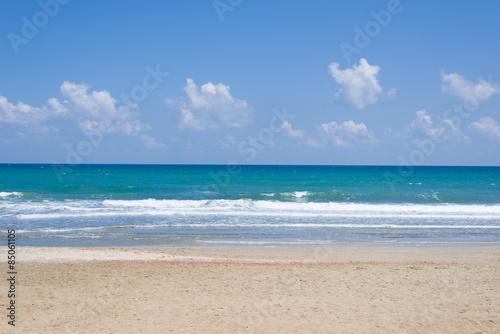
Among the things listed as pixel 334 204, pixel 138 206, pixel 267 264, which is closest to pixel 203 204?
pixel 138 206

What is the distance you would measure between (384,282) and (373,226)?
10.4 meters

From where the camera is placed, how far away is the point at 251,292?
8656 mm

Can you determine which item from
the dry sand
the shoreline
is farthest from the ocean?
the dry sand

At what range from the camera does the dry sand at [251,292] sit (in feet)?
22.7

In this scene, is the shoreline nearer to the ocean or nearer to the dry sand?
the dry sand

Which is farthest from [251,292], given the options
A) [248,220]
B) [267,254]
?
[248,220]

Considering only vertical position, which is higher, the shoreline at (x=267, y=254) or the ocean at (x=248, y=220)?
the ocean at (x=248, y=220)

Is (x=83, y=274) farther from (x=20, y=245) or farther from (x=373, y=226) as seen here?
(x=373, y=226)

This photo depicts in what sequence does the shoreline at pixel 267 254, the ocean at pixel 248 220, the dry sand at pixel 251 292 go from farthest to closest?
1. the ocean at pixel 248 220
2. the shoreline at pixel 267 254
3. the dry sand at pixel 251 292

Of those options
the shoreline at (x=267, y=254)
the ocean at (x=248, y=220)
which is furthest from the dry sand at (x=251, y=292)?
the ocean at (x=248, y=220)

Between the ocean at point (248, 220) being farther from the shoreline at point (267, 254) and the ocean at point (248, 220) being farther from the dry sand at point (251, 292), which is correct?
the dry sand at point (251, 292)

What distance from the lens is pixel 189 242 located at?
15328mm

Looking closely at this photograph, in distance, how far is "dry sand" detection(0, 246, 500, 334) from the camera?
692 centimetres

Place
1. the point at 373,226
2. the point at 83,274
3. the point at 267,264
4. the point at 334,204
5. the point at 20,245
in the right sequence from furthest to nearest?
the point at 334,204 → the point at 373,226 → the point at 20,245 → the point at 267,264 → the point at 83,274
